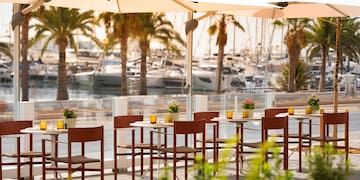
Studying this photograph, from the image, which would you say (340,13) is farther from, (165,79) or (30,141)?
(165,79)

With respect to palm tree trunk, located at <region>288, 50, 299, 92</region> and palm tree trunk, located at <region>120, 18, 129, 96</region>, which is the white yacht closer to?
palm tree trunk, located at <region>288, 50, 299, 92</region>

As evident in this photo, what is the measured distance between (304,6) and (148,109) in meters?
2.43

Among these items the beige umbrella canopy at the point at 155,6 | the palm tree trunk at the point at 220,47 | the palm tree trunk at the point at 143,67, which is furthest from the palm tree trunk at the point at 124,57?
the beige umbrella canopy at the point at 155,6

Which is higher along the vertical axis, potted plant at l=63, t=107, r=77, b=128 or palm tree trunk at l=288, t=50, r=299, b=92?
palm tree trunk at l=288, t=50, r=299, b=92

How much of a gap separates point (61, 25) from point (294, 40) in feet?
27.9

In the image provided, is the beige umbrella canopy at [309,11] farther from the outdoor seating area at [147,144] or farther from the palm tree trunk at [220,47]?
the palm tree trunk at [220,47]

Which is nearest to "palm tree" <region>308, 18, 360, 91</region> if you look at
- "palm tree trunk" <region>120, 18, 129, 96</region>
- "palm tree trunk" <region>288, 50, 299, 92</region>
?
"palm tree trunk" <region>288, 50, 299, 92</region>

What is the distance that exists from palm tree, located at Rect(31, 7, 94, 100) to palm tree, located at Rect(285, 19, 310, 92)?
801cm

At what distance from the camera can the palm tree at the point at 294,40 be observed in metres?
19.7

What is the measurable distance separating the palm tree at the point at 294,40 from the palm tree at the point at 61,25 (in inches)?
315

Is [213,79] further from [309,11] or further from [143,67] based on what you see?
[309,11]

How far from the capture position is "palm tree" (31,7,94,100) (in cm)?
2475

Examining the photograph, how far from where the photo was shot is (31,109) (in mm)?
9062

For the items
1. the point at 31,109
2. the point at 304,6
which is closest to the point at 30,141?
the point at 31,109
